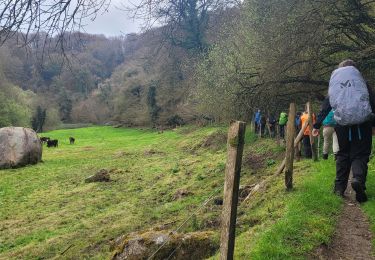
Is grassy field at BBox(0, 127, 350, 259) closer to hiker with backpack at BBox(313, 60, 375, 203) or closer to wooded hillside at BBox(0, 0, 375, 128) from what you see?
hiker with backpack at BBox(313, 60, 375, 203)

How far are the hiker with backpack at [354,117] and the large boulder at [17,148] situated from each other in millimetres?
28673

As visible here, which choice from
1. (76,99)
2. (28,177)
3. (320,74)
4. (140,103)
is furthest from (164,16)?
(76,99)

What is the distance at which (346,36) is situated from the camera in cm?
1959

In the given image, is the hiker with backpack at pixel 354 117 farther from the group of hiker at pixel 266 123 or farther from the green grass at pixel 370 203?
the group of hiker at pixel 266 123

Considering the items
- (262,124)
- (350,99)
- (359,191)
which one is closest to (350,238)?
(359,191)

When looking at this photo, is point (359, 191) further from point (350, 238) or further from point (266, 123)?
point (266, 123)

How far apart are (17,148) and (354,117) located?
29784mm

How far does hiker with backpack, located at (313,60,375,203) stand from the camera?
330 inches

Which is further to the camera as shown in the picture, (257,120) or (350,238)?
(257,120)

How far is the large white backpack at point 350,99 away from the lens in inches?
328

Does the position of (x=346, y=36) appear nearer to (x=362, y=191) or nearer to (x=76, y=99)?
(x=362, y=191)

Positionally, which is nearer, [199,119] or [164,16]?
[164,16]

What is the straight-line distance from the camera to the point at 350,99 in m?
8.44

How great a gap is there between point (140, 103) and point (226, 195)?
2850 inches
